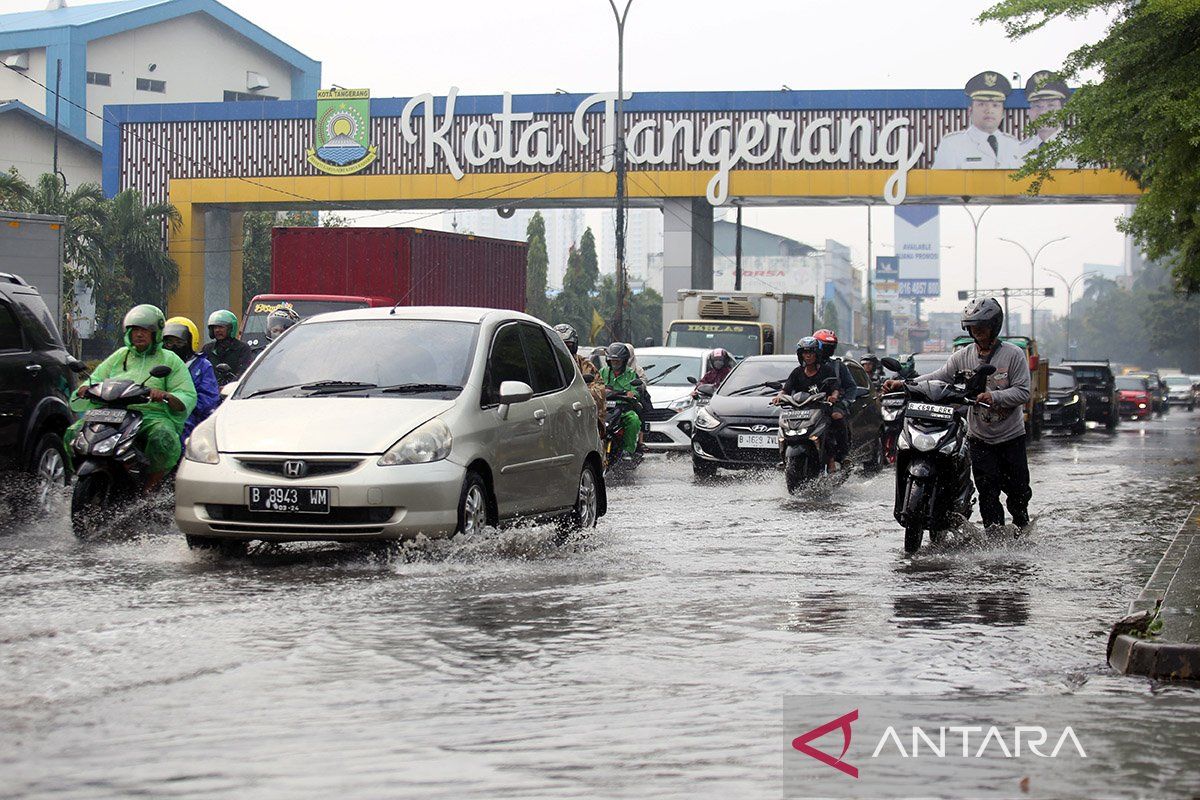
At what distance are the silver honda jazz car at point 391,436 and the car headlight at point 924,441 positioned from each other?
2265mm

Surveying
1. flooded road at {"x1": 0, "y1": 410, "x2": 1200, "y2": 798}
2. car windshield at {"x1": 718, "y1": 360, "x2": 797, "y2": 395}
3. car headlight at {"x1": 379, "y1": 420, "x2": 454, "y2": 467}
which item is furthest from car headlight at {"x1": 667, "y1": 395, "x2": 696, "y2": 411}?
car headlight at {"x1": 379, "y1": 420, "x2": 454, "y2": 467}

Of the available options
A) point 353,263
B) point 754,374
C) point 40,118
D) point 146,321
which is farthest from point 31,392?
point 40,118

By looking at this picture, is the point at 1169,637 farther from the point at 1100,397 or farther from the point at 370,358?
the point at 1100,397

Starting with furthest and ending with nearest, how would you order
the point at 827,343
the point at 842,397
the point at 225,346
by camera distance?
1. the point at 827,343
2. the point at 842,397
3. the point at 225,346

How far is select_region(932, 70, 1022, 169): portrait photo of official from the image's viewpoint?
46.1 metres

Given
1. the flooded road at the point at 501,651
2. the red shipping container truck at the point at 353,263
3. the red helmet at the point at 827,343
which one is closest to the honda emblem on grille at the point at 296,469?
the flooded road at the point at 501,651

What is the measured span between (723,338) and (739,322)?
0.65 meters

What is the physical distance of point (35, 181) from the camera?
221ft

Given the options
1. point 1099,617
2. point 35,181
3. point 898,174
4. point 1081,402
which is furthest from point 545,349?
point 35,181

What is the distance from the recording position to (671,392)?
2394 centimetres

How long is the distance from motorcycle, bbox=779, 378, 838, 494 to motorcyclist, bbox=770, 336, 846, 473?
80 mm

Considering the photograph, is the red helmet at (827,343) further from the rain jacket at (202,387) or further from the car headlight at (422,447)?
the car headlight at (422,447)

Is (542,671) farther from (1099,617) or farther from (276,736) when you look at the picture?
(1099,617)

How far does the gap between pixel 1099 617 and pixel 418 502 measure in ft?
11.7
